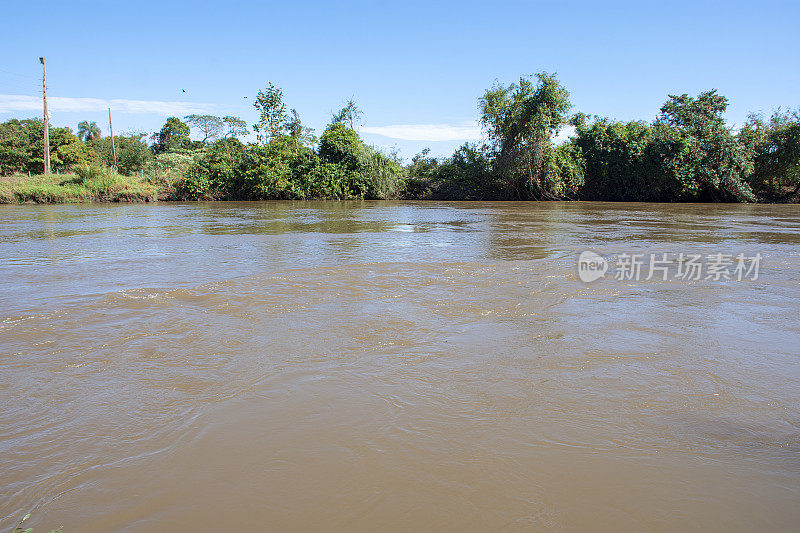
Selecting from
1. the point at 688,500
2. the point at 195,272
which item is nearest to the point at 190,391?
the point at 688,500

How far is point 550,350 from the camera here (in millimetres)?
3260

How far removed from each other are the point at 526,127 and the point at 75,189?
76.9ft

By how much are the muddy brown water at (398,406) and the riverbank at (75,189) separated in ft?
71.1

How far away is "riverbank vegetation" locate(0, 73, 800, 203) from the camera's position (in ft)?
87.4

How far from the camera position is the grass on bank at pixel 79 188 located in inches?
894

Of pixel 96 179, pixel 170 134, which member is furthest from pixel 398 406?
pixel 170 134

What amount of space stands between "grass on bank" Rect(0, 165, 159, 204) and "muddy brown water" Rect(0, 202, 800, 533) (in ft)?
71.0

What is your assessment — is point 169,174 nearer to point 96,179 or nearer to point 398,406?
point 96,179

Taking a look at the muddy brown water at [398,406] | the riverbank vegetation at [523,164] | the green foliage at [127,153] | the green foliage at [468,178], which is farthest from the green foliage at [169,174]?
the muddy brown water at [398,406]

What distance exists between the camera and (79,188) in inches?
927

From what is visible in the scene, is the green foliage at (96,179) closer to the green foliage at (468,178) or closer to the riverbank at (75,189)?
the riverbank at (75,189)

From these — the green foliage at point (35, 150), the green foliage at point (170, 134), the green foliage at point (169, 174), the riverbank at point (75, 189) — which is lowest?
the riverbank at point (75, 189)

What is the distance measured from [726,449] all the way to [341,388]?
5.79ft

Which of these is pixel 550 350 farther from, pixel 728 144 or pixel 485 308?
pixel 728 144
